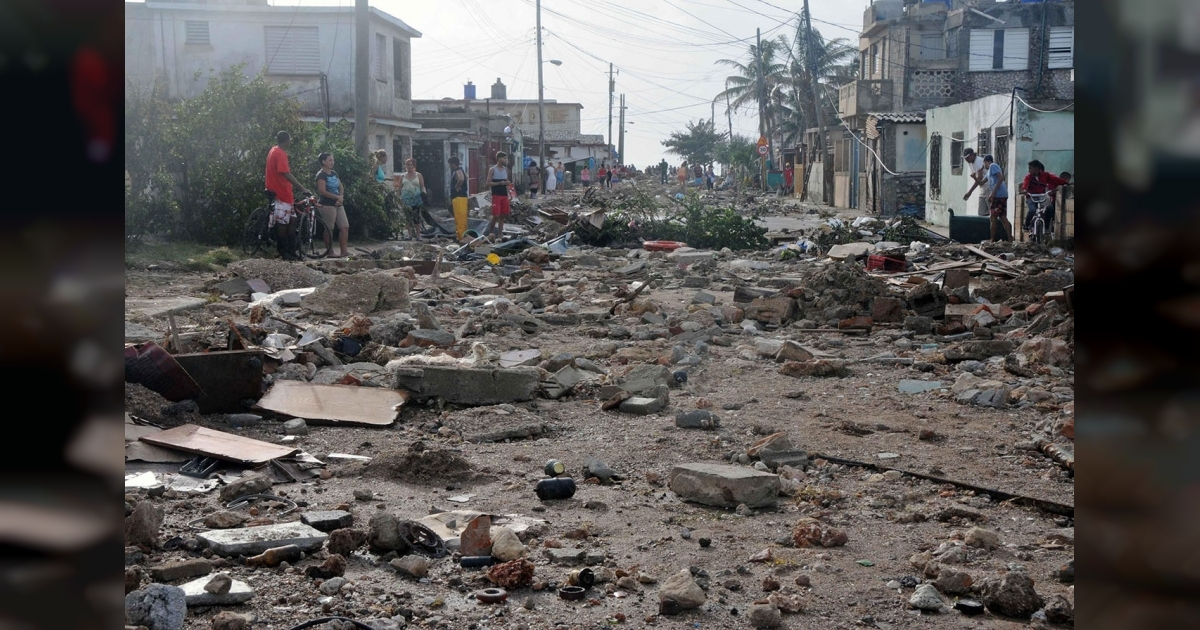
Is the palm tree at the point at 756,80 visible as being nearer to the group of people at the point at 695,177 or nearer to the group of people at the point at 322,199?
the group of people at the point at 695,177

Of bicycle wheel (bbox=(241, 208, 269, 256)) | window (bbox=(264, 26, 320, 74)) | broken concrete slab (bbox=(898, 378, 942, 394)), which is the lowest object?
broken concrete slab (bbox=(898, 378, 942, 394))

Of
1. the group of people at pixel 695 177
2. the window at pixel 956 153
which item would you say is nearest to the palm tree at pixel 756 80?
the group of people at pixel 695 177

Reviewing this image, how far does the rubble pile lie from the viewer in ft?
11.2

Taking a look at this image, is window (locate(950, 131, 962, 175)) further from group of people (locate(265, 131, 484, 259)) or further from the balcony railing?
group of people (locate(265, 131, 484, 259))

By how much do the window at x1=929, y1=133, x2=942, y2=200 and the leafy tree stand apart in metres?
66.1

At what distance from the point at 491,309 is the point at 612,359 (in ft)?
8.08

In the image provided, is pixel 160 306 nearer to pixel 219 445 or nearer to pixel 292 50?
pixel 219 445

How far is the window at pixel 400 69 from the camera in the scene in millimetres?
30280

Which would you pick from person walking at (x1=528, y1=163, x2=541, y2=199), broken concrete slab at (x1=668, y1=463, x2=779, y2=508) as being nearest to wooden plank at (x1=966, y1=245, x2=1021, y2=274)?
broken concrete slab at (x1=668, y1=463, x2=779, y2=508)

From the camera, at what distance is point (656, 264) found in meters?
15.5
